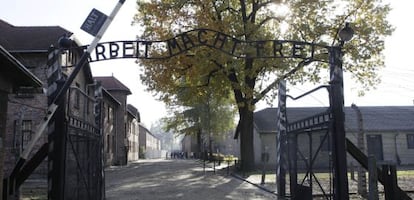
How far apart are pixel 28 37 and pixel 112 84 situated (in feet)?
78.2

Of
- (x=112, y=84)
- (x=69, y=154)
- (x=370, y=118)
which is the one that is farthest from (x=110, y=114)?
(x=69, y=154)

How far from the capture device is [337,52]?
29.3 feet

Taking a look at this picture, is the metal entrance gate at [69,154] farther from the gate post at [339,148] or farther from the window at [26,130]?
the window at [26,130]

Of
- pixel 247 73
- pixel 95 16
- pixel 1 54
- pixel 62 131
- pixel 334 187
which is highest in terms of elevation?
pixel 247 73

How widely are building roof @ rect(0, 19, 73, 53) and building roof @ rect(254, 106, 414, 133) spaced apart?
61.5 ft

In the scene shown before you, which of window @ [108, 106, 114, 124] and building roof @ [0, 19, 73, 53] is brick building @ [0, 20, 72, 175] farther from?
window @ [108, 106, 114, 124]

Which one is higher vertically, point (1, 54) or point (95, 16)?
point (95, 16)

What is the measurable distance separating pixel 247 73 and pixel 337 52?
16.7 meters

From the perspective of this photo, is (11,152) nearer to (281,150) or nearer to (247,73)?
(247,73)

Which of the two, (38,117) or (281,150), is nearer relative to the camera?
(281,150)

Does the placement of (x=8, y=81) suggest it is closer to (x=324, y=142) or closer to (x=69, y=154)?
(x=69, y=154)

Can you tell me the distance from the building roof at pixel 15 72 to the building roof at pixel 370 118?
29.9m

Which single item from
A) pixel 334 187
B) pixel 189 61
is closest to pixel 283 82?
pixel 334 187

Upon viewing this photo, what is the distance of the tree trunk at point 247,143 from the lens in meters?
29.5
